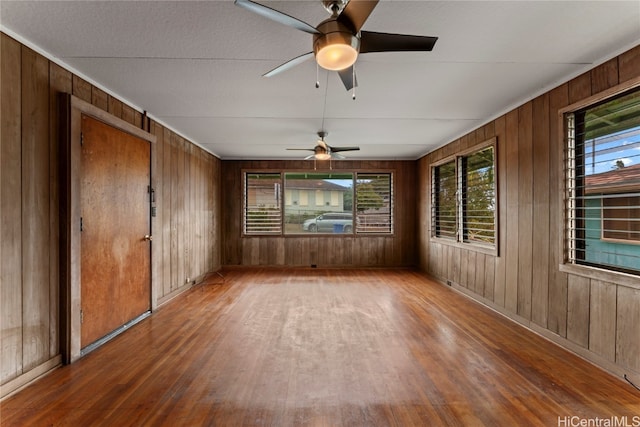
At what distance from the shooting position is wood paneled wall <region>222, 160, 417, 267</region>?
21.2 ft

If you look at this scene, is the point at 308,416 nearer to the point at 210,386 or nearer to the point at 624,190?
the point at 210,386

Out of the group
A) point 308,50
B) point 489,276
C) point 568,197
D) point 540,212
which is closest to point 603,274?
point 568,197

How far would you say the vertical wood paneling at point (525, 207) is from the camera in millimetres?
3076

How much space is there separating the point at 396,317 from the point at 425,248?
2894 millimetres

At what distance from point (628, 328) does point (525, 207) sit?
53.6 inches

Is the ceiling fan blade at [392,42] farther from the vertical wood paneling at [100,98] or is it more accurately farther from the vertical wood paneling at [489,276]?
the vertical wood paneling at [489,276]

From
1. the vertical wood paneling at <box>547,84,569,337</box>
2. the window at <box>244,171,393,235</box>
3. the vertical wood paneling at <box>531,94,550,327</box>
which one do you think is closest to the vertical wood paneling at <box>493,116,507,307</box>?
the vertical wood paneling at <box>531,94,550,327</box>

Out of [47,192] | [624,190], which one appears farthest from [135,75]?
[624,190]

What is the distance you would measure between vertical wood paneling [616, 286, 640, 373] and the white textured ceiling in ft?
5.87

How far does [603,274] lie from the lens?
2.29 m

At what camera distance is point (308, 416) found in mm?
1749

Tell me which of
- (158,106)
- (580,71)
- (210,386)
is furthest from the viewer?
(158,106)

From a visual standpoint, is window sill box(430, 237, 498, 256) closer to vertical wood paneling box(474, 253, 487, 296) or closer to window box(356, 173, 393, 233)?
vertical wood paneling box(474, 253, 487, 296)

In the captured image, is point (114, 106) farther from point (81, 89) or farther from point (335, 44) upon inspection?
point (335, 44)
